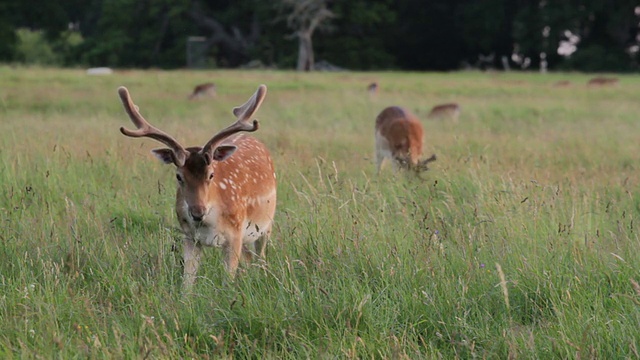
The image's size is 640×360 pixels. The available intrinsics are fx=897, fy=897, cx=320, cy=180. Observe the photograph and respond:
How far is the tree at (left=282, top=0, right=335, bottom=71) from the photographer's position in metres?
46.4

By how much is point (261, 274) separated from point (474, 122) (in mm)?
11037

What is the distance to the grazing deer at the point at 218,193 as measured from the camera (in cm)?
480

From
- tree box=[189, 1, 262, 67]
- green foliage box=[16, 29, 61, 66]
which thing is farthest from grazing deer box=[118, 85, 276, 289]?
green foliage box=[16, 29, 61, 66]

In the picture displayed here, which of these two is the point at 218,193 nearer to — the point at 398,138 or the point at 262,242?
the point at 262,242

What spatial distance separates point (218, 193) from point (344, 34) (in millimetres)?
48362

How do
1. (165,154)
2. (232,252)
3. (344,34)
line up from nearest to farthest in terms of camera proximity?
(165,154), (232,252), (344,34)

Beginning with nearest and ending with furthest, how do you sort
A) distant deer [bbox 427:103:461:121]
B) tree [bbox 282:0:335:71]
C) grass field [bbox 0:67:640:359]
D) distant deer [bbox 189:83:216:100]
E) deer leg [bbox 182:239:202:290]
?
grass field [bbox 0:67:640:359], deer leg [bbox 182:239:202:290], distant deer [bbox 427:103:461:121], distant deer [bbox 189:83:216:100], tree [bbox 282:0:335:71]

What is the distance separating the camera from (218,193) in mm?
5078

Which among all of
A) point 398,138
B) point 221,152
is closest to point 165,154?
point 221,152

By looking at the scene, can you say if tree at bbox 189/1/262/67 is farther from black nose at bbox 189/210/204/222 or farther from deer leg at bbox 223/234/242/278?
black nose at bbox 189/210/204/222

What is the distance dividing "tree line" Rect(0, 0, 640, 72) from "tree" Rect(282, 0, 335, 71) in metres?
0.06

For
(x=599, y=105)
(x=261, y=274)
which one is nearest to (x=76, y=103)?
(x=599, y=105)

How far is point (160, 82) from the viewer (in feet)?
80.1

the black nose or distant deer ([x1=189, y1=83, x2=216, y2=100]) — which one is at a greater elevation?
the black nose
